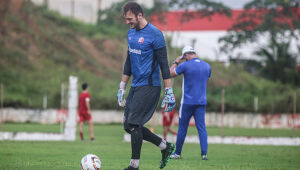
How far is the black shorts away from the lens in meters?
7.32

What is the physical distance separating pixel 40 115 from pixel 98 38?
24.4 m

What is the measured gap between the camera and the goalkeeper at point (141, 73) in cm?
733

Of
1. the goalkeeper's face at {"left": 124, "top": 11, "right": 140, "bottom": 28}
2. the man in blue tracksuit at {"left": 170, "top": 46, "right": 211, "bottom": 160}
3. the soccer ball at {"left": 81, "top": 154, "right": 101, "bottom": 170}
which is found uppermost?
the goalkeeper's face at {"left": 124, "top": 11, "right": 140, "bottom": 28}

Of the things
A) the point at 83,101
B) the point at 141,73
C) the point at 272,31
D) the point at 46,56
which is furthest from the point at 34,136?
the point at 46,56

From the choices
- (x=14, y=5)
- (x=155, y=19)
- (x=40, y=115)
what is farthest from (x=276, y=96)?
(x=14, y=5)

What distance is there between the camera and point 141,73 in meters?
7.41

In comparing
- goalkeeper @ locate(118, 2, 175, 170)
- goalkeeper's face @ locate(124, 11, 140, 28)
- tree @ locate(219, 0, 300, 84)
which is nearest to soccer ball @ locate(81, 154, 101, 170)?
goalkeeper @ locate(118, 2, 175, 170)

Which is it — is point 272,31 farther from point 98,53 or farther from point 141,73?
point 141,73

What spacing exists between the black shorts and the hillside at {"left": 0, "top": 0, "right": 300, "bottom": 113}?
2596 centimetres

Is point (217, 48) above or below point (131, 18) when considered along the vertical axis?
below

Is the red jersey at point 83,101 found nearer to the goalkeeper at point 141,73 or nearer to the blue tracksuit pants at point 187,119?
the blue tracksuit pants at point 187,119

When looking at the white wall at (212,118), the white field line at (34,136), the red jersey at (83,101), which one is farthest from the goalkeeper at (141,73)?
the white wall at (212,118)

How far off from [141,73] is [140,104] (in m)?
0.42

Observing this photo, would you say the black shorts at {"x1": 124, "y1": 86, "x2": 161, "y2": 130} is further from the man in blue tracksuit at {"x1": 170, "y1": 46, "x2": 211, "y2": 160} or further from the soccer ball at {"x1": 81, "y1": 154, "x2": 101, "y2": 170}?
the man in blue tracksuit at {"x1": 170, "y1": 46, "x2": 211, "y2": 160}
